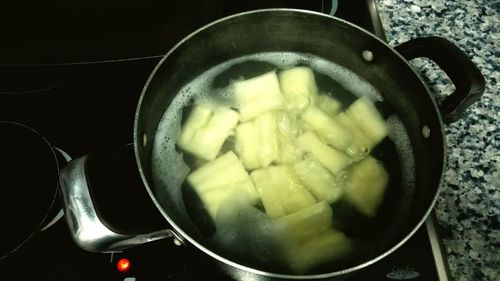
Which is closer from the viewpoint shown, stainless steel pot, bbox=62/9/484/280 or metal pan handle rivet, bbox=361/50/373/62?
stainless steel pot, bbox=62/9/484/280

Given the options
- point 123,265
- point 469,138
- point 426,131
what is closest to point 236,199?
point 123,265

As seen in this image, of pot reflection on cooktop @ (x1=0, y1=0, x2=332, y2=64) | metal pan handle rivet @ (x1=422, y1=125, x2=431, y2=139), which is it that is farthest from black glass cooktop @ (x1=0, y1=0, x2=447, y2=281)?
metal pan handle rivet @ (x1=422, y1=125, x2=431, y2=139)

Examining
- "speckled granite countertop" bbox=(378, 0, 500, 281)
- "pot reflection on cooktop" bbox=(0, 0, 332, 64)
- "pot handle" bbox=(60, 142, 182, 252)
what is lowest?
"speckled granite countertop" bbox=(378, 0, 500, 281)

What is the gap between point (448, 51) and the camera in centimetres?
60

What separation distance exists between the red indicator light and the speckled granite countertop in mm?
472

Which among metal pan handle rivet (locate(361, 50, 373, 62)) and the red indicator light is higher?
metal pan handle rivet (locate(361, 50, 373, 62))

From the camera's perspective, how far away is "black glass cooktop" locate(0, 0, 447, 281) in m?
0.62

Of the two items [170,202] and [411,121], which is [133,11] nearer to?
[170,202]

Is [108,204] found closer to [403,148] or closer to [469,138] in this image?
[403,148]

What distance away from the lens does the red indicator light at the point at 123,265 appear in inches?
24.8

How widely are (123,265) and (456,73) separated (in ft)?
1.78

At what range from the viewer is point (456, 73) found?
23.7 inches

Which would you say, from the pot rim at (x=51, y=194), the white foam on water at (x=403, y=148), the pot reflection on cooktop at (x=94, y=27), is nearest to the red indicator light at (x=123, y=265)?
the pot rim at (x=51, y=194)

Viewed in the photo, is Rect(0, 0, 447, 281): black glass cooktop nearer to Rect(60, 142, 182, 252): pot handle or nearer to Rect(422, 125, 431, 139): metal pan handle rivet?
Rect(60, 142, 182, 252): pot handle
